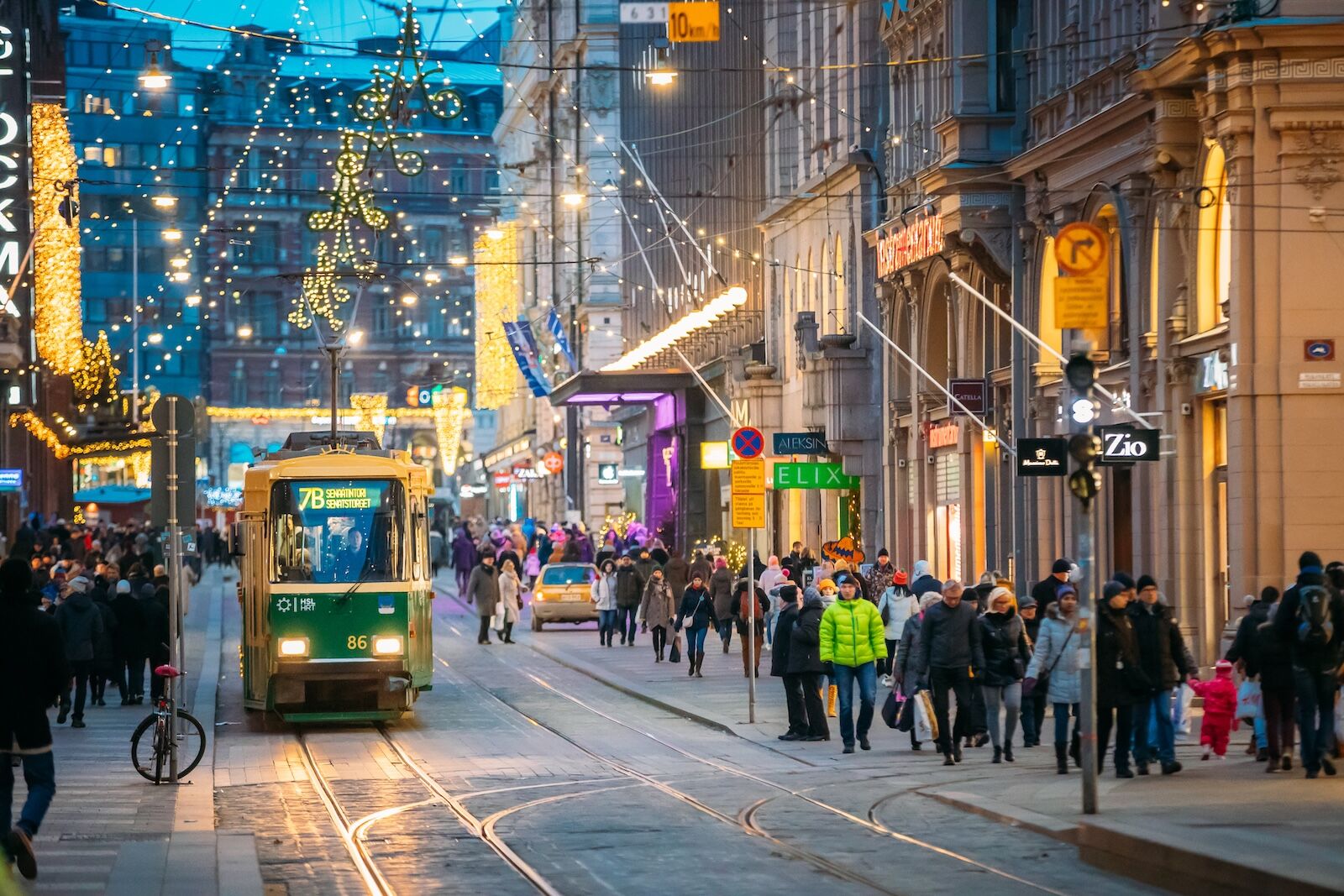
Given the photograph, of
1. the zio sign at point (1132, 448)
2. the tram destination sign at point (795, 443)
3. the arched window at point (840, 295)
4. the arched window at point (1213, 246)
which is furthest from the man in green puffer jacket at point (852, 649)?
the arched window at point (840, 295)

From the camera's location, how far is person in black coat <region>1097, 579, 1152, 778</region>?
18.3 m

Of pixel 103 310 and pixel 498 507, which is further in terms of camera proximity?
pixel 103 310

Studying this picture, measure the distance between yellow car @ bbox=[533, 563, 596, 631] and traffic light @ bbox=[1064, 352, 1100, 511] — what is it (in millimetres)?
30711

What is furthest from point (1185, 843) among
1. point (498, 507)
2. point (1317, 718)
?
point (498, 507)

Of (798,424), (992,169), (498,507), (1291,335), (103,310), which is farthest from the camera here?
(103,310)

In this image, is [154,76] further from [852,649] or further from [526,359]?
[526,359]

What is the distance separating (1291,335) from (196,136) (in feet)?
372

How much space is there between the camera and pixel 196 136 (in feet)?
433

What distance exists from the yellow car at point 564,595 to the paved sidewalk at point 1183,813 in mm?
20314

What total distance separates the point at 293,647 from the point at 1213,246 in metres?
11.4

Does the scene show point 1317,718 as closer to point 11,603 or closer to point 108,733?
point 11,603

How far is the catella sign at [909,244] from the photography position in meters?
35.9

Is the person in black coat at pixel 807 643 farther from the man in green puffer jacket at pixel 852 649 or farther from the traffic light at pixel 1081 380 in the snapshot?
the traffic light at pixel 1081 380

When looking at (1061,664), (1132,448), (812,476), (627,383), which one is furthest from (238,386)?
(1061,664)
